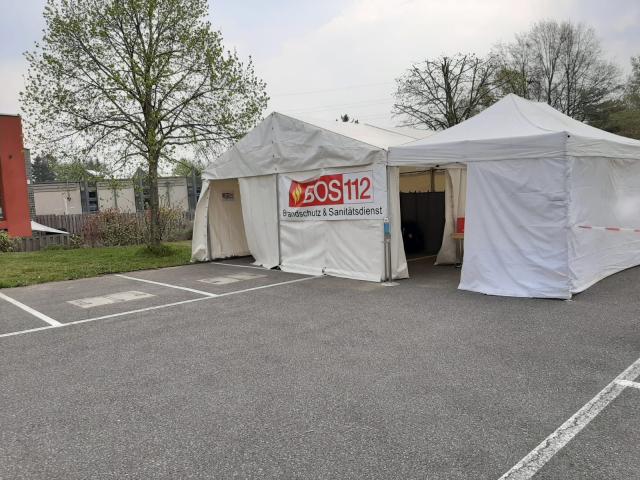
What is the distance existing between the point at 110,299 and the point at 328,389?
538cm

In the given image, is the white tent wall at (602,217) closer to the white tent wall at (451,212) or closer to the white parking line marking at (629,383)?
the white tent wall at (451,212)

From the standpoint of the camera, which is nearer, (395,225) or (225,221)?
(395,225)

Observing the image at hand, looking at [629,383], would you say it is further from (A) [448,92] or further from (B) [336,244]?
(A) [448,92]

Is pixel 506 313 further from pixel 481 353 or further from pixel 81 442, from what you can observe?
pixel 81 442

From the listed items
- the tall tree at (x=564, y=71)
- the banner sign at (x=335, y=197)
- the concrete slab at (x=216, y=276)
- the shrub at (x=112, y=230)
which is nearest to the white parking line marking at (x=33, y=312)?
the concrete slab at (x=216, y=276)

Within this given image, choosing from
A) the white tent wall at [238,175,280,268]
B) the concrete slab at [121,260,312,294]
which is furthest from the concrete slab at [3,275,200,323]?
the white tent wall at [238,175,280,268]

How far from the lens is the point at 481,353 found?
14.9 ft

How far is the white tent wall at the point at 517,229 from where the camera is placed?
6.67 meters

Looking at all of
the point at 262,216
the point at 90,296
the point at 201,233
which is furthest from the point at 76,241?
the point at 90,296

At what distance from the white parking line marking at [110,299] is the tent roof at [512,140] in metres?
4.98

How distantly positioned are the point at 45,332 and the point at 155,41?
905 centimetres

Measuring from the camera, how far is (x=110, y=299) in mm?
7801

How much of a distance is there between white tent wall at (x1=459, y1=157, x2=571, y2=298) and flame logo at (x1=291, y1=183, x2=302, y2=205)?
3.69m

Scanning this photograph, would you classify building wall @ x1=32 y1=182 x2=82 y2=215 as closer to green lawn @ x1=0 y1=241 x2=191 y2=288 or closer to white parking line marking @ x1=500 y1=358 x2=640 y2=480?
green lawn @ x1=0 y1=241 x2=191 y2=288
